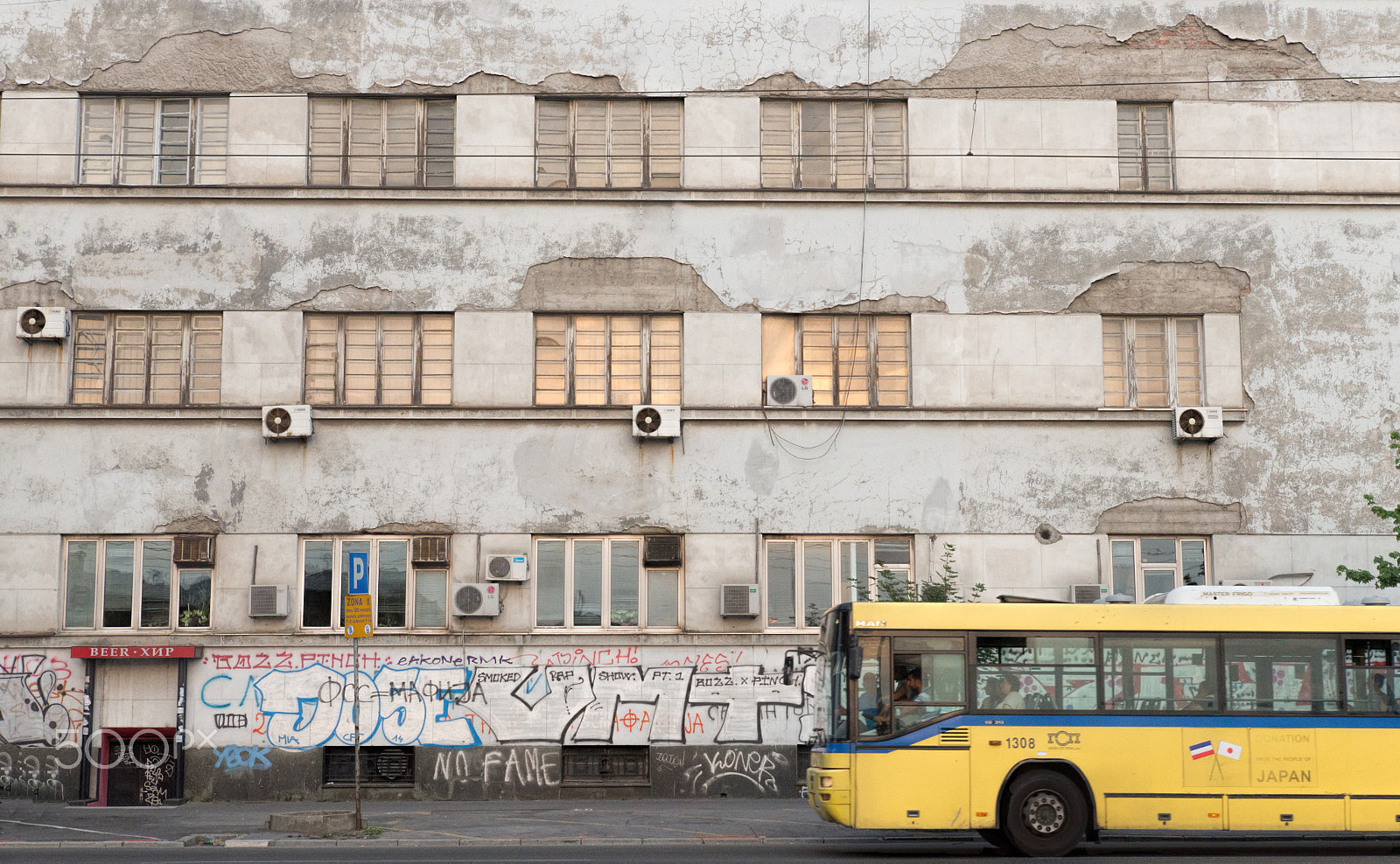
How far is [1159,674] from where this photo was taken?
14508 mm

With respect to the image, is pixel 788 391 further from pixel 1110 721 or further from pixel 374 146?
pixel 1110 721

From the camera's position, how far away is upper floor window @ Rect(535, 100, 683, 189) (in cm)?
2195

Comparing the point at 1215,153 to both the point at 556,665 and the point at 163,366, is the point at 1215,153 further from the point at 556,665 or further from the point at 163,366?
the point at 163,366

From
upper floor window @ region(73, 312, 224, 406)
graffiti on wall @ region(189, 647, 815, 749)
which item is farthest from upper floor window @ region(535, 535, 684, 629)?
Result: upper floor window @ region(73, 312, 224, 406)

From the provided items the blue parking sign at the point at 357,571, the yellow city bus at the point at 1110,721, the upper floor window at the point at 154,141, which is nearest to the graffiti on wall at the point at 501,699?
the blue parking sign at the point at 357,571

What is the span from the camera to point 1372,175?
21938 millimetres

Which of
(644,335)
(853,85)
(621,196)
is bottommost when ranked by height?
(644,335)

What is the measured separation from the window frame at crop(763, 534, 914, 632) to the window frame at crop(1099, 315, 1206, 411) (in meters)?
4.11

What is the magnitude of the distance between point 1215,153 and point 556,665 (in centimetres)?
1301

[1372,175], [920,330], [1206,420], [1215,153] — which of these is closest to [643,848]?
[920,330]

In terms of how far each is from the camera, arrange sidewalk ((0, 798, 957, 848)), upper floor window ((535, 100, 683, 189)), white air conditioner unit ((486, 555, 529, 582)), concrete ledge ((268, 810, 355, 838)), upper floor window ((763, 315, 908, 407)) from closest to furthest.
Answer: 1. sidewalk ((0, 798, 957, 848))
2. concrete ledge ((268, 810, 355, 838))
3. white air conditioner unit ((486, 555, 529, 582))
4. upper floor window ((763, 315, 908, 407))
5. upper floor window ((535, 100, 683, 189))

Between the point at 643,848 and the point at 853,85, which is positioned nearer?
the point at 643,848

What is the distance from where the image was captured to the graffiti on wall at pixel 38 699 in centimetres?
2064

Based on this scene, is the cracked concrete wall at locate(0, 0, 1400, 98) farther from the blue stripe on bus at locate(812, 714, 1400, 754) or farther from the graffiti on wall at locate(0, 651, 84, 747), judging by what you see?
the blue stripe on bus at locate(812, 714, 1400, 754)
